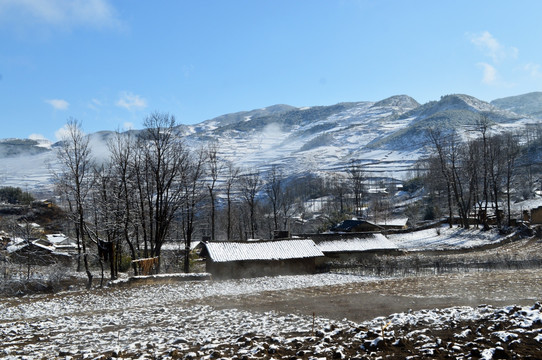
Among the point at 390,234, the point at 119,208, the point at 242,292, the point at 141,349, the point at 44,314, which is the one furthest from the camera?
the point at 390,234

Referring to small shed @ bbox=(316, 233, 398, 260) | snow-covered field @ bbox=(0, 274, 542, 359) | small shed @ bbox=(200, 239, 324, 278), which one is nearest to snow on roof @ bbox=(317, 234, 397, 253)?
small shed @ bbox=(316, 233, 398, 260)

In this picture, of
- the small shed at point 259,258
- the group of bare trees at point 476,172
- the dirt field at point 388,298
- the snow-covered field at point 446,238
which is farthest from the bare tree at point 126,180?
the group of bare trees at point 476,172

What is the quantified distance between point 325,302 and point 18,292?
2177 cm

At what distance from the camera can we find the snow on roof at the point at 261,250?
112ft

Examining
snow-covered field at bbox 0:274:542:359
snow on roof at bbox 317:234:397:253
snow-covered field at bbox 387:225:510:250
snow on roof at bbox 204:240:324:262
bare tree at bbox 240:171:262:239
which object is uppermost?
bare tree at bbox 240:171:262:239

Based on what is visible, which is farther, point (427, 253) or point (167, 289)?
point (427, 253)

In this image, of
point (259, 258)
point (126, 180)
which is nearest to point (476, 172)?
point (259, 258)

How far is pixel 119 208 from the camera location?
111ft

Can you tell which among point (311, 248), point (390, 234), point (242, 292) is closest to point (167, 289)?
point (242, 292)

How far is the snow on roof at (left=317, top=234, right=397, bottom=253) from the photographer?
43.5m

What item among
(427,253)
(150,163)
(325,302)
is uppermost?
(150,163)

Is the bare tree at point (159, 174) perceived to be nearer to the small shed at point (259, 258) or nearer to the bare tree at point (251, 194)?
the small shed at point (259, 258)

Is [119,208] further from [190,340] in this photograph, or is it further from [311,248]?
[190,340]

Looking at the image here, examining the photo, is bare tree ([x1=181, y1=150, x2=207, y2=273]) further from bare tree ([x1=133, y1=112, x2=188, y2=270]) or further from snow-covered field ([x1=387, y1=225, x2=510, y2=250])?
snow-covered field ([x1=387, y1=225, x2=510, y2=250])
